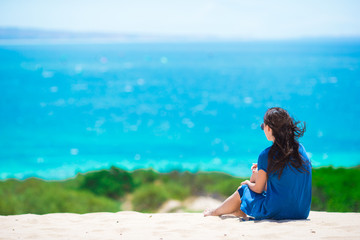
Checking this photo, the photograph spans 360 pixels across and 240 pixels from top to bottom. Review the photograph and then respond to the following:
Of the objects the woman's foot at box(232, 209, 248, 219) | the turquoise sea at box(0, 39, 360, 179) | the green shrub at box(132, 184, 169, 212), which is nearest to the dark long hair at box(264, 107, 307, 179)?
the woman's foot at box(232, 209, 248, 219)

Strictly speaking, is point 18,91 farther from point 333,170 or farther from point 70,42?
point 70,42

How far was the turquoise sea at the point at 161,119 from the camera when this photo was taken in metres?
22.0

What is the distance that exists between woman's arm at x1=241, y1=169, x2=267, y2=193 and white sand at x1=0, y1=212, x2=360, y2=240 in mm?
295

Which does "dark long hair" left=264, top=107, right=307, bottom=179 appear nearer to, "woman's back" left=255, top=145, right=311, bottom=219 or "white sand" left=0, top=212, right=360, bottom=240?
"woman's back" left=255, top=145, right=311, bottom=219

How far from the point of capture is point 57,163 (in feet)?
70.6

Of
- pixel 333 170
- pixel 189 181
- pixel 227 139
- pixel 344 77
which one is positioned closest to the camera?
pixel 333 170

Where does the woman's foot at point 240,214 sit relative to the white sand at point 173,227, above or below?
above

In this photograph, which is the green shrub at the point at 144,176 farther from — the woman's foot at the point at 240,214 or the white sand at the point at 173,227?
the woman's foot at the point at 240,214

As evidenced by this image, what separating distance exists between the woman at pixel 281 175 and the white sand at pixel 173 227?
0.41ft

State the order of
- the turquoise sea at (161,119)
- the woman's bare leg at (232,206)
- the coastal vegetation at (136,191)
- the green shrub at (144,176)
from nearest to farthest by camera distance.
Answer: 1. the woman's bare leg at (232,206)
2. the coastal vegetation at (136,191)
3. the green shrub at (144,176)
4. the turquoise sea at (161,119)

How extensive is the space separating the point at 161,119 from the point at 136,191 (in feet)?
74.2

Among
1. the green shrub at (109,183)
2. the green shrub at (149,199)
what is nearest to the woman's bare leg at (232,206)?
A: the green shrub at (149,199)

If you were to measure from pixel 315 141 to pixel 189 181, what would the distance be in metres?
16.0

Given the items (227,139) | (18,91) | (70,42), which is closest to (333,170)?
(227,139)
